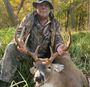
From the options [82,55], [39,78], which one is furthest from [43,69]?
[82,55]

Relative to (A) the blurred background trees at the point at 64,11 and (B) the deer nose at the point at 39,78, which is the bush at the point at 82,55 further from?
(A) the blurred background trees at the point at 64,11

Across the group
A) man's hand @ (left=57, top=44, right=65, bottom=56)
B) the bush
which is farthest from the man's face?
the bush

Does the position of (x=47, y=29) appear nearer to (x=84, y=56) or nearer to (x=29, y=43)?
(x=29, y=43)

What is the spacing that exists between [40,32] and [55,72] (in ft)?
3.67

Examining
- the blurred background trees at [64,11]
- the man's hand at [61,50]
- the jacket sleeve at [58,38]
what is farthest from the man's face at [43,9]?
the blurred background trees at [64,11]

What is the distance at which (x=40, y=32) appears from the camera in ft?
26.5

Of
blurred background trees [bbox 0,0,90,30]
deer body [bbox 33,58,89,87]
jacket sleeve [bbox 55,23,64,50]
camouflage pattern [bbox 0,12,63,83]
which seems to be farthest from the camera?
blurred background trees [bbox 0,0,90,30]

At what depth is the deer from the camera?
6.86m

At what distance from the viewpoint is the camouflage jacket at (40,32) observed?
314 inches

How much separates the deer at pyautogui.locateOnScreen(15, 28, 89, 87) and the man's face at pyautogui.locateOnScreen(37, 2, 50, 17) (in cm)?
82

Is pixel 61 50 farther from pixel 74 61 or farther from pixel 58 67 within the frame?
pixel 74 61

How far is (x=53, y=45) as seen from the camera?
797 cm

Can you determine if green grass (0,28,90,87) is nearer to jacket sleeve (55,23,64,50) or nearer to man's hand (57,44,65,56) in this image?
jacket sleeve (55,23,64,50)

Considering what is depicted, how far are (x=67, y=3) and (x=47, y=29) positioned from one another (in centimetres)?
2274
